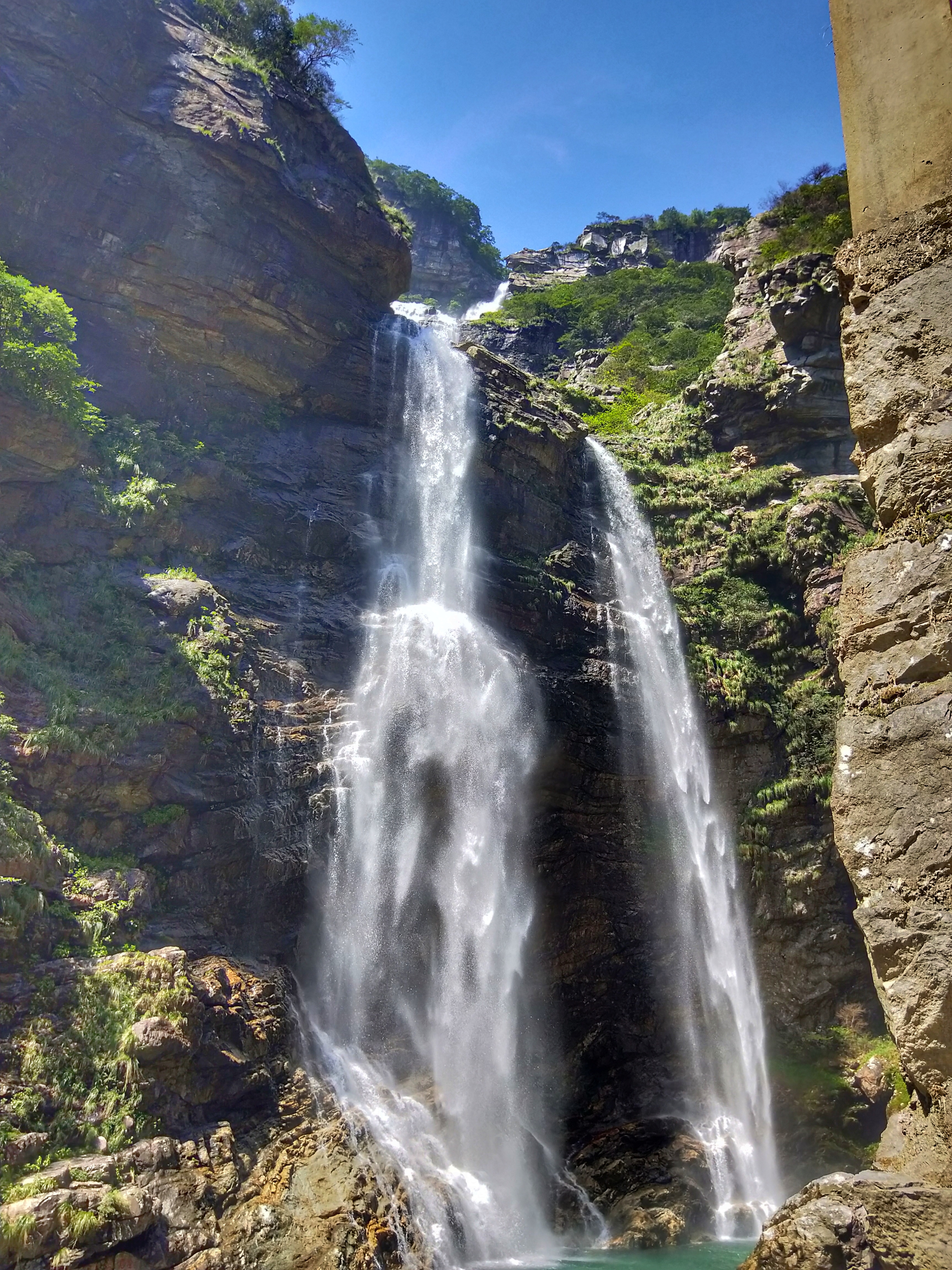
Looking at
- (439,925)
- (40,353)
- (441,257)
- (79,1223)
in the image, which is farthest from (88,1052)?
(441,257)

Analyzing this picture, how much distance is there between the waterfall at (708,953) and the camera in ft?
52.2

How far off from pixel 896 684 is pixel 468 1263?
12.4 meters

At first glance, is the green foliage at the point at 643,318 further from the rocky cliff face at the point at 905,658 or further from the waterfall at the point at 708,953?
the rocky cliff face at the point at 905,658

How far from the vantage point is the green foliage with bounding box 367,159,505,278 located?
205 ft

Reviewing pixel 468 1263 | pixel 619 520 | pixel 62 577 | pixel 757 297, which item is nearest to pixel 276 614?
pixel 62 577

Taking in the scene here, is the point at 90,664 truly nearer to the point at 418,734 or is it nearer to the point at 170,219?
the point at 418,734

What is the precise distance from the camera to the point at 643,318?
145 feet

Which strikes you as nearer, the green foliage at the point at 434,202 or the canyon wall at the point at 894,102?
the canyon wall at the point at 894,102

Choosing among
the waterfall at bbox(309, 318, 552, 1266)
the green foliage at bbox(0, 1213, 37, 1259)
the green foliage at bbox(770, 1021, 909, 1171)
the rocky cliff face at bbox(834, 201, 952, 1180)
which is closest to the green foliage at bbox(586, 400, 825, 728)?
the waterfall at bbox(309, 318, 552, 1266)

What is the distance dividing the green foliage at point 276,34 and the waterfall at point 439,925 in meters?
17.7

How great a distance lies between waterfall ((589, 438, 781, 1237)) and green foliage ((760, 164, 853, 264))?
13.6 m

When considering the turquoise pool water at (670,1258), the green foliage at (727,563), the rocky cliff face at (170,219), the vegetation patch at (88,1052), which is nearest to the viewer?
the vegetation patch at (88,1052)

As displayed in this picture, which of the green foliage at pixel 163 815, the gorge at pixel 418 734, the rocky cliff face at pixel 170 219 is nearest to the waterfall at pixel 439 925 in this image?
the gorge at pixel 418 734

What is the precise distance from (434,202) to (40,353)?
51493 millimetres
